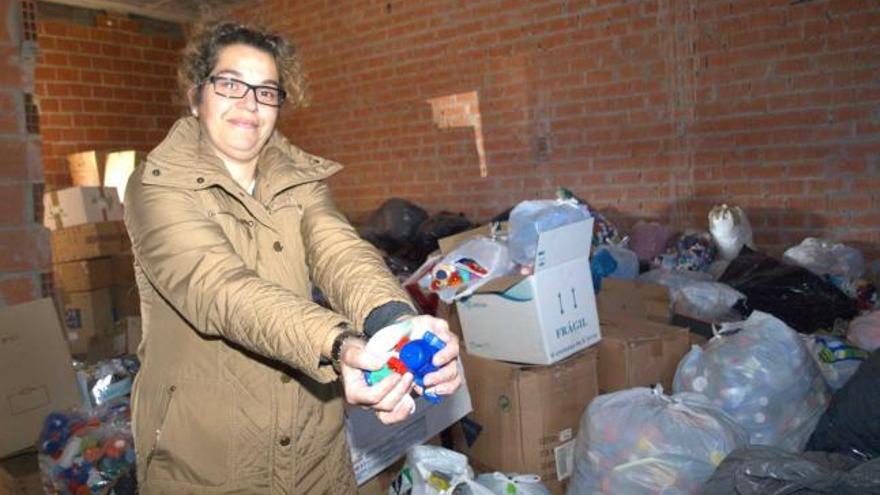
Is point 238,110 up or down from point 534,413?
up

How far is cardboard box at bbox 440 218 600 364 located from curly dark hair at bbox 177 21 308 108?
2.89 ft

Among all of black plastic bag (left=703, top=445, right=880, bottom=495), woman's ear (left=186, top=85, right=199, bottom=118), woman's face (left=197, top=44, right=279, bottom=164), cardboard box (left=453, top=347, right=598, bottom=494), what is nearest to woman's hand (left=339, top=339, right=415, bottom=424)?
woman's face (left=197, top=44, right=279, bottom=164)

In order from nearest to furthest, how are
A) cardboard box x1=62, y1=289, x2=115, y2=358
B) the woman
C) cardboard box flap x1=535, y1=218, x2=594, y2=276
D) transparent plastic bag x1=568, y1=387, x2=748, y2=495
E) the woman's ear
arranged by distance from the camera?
the woman → the woman's ear → transparent plastic bag x1=568, y1=387, x2=748, y2=495 → cardboard box flap x1=535, y1=218, x2=594, y2=276 → cardboard box x1=62, y1=289, x2=115, y2=358

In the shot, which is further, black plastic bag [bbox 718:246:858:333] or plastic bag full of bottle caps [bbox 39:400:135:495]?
black plastic bag [bbox 718:246:858:333]

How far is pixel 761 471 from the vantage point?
4.68 ft

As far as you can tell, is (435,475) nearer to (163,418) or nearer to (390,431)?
(390,431)

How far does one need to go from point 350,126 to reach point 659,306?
120 inches

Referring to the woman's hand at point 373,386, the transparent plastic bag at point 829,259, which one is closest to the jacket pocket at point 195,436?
the woman's hand at point 373,386

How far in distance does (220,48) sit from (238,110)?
14 cm

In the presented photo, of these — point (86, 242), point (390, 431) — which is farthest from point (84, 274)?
point (390, 431)

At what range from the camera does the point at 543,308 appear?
6.52ft

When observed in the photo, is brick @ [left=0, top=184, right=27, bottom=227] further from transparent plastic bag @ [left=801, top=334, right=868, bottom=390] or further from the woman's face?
transparent plastic bag @ [left=801, top=334, right=868, bottom=390]

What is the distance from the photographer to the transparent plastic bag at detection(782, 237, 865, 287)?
277 centimetres

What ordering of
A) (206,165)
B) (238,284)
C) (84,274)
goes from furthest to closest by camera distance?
(84,274) → (206,165) → (238,284)
